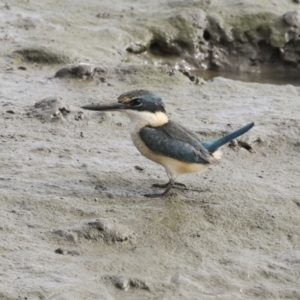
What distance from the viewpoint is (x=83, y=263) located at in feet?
15.4

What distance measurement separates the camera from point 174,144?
18.6 ft

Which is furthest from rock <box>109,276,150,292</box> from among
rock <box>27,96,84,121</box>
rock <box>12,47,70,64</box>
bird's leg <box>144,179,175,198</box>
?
rock <box>12,47,70,64</box>

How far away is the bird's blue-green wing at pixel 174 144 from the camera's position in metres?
5.64

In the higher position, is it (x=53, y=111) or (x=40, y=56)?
(x=53, y=111)

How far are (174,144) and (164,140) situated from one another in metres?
0.07

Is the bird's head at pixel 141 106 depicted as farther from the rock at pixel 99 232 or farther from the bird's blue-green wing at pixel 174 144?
the rock at pixel 99 232

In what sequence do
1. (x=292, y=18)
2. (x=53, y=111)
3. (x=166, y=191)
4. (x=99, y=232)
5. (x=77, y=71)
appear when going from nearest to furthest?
1. (x=99, y=232)
2. (x=166, y=191)
3. (x=53, y=111)
4. (x=77, y=71)
5. (x=292, y=18)

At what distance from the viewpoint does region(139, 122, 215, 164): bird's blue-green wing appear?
5.64 metres

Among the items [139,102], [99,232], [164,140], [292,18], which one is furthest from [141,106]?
[292,18]

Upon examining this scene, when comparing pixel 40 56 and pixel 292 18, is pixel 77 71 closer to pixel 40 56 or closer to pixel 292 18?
pixel 40 56

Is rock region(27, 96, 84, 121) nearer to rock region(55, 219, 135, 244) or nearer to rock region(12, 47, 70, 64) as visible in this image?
rock region(12, 47, 70, 64)

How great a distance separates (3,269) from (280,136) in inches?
121

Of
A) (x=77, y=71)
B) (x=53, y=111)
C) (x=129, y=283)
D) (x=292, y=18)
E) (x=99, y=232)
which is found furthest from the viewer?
(x=292, y=18)

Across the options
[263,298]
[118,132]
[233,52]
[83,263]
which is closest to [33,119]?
[118,132]
